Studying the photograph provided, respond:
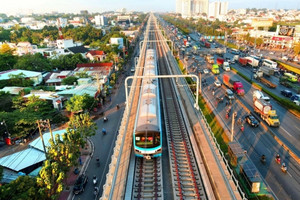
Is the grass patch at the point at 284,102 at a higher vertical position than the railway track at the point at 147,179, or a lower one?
lower

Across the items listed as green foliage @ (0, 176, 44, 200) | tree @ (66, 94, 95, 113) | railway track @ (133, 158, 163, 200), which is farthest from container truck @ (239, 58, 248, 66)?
green foliage @ (0, 176, 44, 200)

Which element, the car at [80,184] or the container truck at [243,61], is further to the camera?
the container truck at [243,61]

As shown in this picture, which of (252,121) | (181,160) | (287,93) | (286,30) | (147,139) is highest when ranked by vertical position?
(286,30)

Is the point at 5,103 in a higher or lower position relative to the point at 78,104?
lower

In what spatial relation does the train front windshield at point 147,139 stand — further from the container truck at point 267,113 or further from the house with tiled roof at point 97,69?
the house with tiled roof at point 97,69

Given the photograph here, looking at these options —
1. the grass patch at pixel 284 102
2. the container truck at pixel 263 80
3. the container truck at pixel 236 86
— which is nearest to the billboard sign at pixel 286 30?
the container truck at pixel 263 80

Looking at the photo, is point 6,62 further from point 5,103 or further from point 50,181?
point 50,181

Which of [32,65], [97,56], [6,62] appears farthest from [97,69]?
[6,62]

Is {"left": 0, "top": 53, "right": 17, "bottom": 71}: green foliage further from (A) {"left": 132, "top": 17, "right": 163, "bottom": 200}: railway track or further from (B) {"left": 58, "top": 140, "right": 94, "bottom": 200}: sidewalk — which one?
(A) {"left": 132, "top": 17, "right": 163, "bottom": 200}: railway track

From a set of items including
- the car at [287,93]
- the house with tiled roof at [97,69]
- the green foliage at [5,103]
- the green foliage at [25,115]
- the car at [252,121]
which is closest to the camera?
the green foliage at [25,115]
